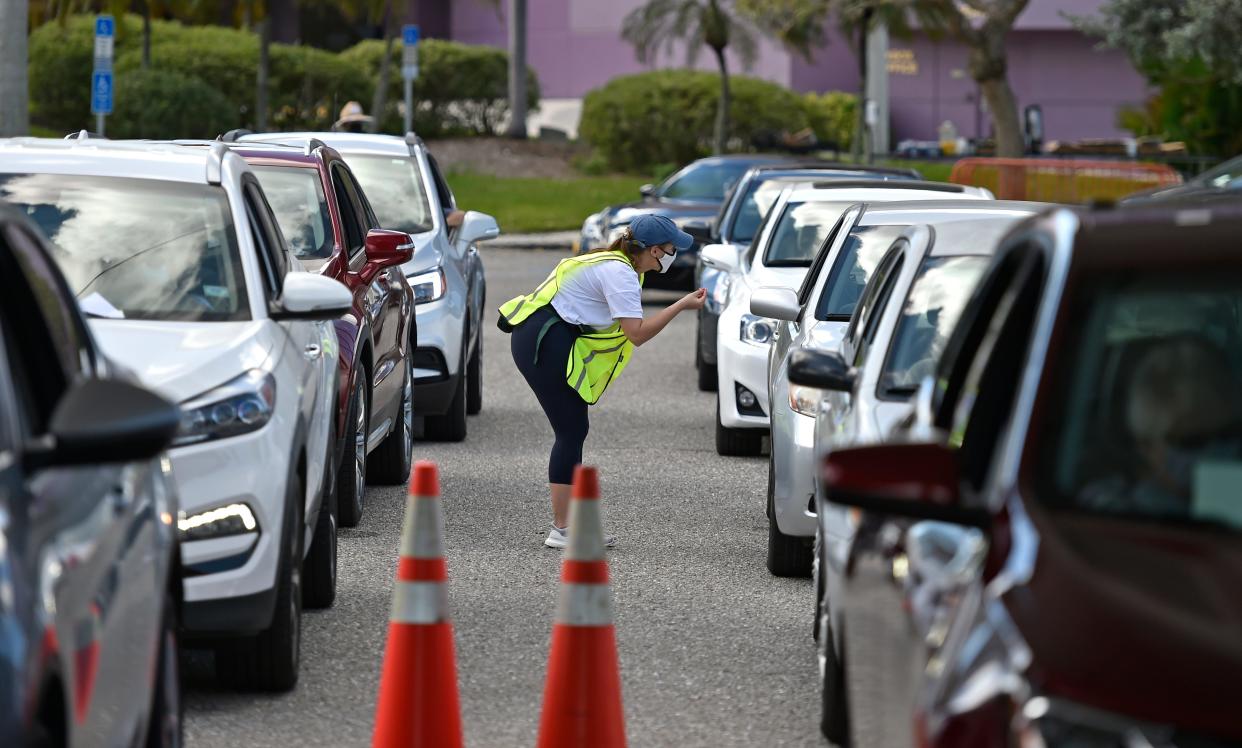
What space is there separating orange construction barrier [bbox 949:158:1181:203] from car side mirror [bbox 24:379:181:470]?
87.6 ft

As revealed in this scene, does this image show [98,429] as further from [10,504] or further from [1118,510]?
[1118,510]

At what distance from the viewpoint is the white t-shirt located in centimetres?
950

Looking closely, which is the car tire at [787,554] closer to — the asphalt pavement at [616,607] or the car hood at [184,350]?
the asphalt pavement at [616,607]

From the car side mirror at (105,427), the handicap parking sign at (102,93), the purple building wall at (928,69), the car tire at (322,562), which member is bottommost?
the car tire at (322,562)

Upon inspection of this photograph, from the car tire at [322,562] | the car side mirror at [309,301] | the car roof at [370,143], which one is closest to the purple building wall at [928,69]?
the car roof at [370,143]

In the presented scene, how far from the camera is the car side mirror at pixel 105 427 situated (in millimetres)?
3812

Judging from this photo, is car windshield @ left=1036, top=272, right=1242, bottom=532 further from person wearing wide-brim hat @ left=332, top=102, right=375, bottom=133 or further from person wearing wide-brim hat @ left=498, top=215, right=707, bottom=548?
person wearing wide-brim hat @ left=332, top=102, right=375, bottom=133

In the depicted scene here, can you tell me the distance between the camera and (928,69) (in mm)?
66875

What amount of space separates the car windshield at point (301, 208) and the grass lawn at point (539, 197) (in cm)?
2555

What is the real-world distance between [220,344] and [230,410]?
359 mm

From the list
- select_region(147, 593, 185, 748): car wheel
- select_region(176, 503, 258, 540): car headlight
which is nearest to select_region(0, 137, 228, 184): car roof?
select_region(176, 503, 258, 540): car headlight

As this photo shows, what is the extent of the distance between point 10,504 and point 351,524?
6.40m

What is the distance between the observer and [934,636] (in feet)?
12.7

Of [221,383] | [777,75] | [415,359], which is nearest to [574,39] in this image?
[777,75]
